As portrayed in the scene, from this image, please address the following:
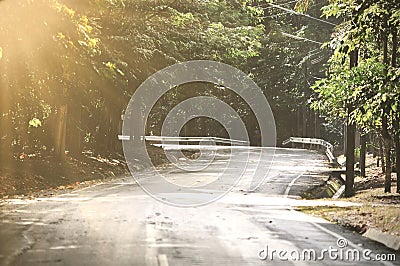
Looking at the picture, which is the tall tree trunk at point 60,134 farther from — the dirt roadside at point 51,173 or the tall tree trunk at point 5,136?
the tall tree trunk at point 5,136

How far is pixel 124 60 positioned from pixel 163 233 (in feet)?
60.2

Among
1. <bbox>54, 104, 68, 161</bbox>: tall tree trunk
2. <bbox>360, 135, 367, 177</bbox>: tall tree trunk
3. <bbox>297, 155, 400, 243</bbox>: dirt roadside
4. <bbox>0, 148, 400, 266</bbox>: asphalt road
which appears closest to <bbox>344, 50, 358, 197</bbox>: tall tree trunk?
<bbox>297, 155, 400, 243</bbox>: dirt roadside

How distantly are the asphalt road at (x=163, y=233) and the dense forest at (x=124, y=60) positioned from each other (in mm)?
3897

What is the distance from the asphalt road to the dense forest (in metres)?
3.90

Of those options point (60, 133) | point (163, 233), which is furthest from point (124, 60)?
point (163, 233)

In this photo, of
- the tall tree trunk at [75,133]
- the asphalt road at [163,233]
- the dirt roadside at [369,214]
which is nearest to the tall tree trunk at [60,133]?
the tall tree trunk at [75,133]

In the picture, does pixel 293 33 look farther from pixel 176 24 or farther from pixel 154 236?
pixel 154 236

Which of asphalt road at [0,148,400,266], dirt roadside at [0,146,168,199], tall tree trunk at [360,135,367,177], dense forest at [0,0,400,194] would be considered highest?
dense forest at [0,0,400,194]

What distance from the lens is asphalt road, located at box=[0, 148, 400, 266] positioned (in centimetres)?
1036

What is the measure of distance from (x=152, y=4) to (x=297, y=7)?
33.2 feet

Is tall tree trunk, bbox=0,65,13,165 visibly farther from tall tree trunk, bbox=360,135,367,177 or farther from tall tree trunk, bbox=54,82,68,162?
tall tree trunk, bbox=360,135,367,177

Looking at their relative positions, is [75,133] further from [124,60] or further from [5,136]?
[5,136]

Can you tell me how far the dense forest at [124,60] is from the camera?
1700 centimetres

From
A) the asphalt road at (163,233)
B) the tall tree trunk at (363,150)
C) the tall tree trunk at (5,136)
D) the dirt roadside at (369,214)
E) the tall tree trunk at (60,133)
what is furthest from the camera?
the tall tree trunk at (363,150)
